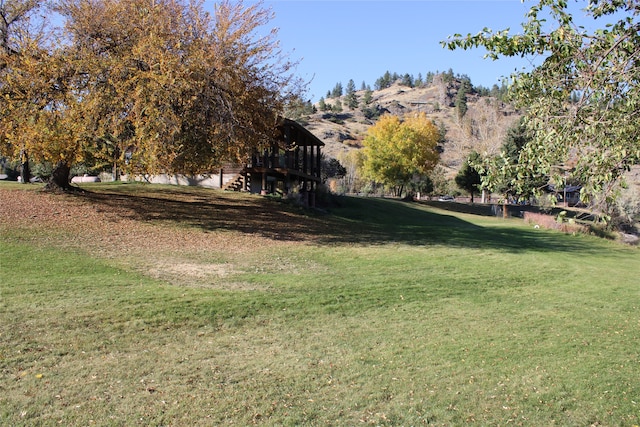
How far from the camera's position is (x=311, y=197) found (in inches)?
1385

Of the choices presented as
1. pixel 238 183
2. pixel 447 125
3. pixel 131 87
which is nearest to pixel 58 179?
pixel 131 87

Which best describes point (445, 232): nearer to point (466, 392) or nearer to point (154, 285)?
point (154, 285)

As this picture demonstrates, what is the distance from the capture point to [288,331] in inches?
379

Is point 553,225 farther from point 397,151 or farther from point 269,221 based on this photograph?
point 397,151

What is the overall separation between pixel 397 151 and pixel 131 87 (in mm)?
44653

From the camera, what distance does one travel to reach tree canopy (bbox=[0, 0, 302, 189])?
1780cm

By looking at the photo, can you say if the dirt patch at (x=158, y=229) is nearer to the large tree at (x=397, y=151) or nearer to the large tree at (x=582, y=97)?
the large tree at (x=582, y=97)

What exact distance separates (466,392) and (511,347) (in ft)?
8.45

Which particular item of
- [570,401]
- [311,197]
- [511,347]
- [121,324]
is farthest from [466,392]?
[311,197]

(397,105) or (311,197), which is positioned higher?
(397,105)

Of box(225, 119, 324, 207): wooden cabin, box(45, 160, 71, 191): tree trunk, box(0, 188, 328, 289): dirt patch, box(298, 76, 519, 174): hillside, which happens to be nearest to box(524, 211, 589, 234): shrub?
box(225, 119, 324, 207): wooden cabin

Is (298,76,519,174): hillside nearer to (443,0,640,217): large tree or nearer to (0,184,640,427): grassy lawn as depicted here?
(0,184,640,427): grassy lawn

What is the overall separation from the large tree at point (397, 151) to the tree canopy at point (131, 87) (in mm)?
41222

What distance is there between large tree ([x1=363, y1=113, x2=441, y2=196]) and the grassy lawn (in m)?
41.4
